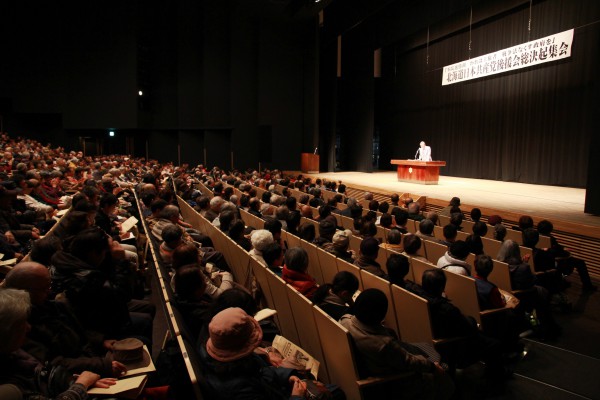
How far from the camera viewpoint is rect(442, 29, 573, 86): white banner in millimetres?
9219

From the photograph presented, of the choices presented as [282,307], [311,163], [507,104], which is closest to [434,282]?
[282,307]

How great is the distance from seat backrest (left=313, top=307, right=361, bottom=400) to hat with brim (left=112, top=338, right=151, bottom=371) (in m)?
0.87

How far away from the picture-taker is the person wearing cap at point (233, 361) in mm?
1682

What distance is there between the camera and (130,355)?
2109 millimetres

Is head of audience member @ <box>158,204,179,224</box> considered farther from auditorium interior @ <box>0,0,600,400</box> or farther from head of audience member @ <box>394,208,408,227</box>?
auditorium interior @ <box>0,0,600,400</box>

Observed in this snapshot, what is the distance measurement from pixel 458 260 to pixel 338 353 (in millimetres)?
1589

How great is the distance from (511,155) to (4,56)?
18302 mm

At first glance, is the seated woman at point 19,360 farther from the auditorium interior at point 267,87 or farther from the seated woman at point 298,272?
the auditorium interior at point 267,87

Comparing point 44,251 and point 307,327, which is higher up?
point 44,251

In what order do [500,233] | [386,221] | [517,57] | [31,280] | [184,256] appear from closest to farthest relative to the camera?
1. [31,280]
2. [184,256]
3. [500,233]
4. [386,221]
5. [517,57]

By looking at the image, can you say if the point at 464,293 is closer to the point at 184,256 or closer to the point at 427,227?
the point at 427,227

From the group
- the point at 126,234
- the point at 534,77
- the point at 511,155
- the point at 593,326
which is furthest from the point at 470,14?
the point at 126,234

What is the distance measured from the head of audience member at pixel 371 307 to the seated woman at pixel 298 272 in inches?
32.1

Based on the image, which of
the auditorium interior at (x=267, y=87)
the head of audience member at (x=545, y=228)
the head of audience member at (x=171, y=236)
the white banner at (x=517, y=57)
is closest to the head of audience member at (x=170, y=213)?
the head of audience member at (x=171, y=236)
